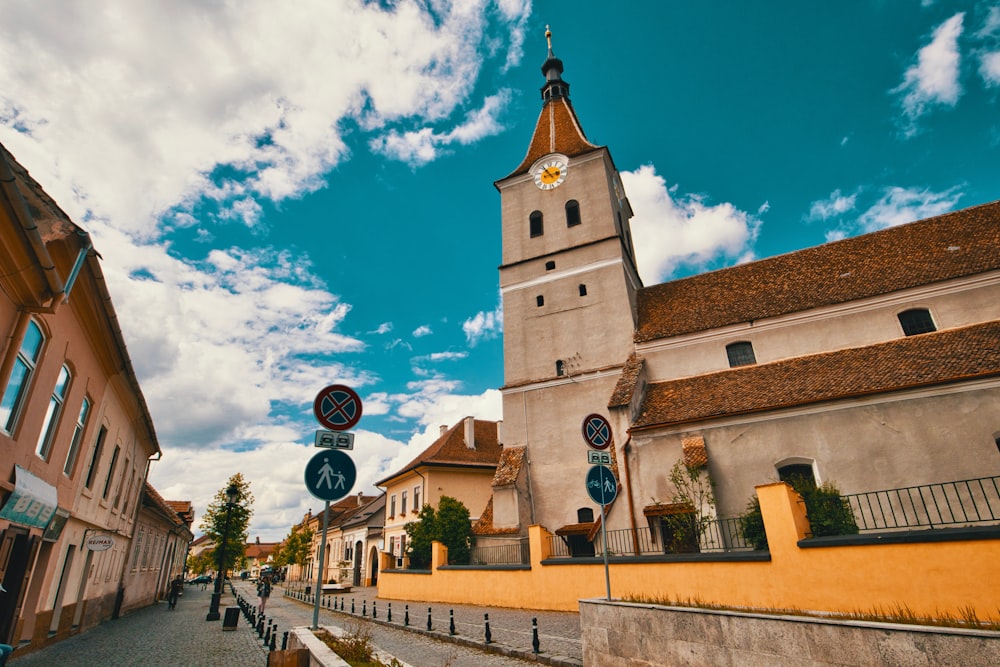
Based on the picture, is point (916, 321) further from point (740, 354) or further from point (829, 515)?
point (829, 515)

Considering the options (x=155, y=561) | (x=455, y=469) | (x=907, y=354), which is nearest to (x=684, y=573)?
(x=907, y=354)

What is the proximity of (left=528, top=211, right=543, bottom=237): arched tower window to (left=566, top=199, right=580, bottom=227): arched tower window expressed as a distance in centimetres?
160

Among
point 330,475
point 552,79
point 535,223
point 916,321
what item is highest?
point 552,79

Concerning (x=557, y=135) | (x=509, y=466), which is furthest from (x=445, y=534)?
(x=557, y=135)

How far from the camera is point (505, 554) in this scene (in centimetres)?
1922

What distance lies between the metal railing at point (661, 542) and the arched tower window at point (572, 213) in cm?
1500

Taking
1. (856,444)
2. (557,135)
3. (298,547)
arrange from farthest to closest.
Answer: (298,547) → (557,135) → (856,444)

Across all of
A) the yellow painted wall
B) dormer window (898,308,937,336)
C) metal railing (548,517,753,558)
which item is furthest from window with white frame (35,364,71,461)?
dormer window (898,308,937,336)

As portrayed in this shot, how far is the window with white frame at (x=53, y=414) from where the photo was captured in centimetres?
975

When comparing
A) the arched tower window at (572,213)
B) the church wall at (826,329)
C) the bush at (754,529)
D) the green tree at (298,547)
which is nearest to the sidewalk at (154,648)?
the bush at (754,529)

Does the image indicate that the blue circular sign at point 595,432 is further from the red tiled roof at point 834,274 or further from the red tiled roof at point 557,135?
the red tiled roof at point 557,135

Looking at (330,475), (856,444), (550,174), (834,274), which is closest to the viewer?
(330,475)

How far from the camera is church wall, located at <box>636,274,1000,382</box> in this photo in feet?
53.5

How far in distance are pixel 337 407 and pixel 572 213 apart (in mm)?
21846
